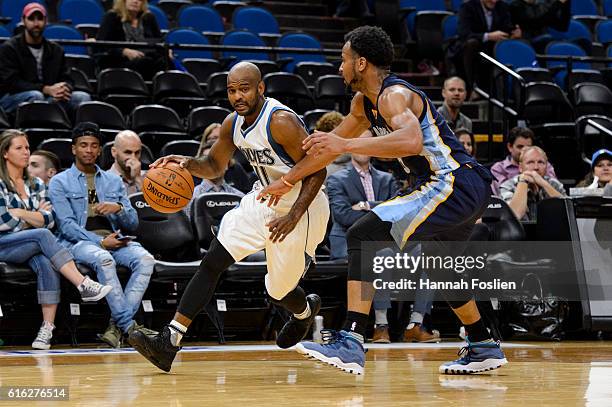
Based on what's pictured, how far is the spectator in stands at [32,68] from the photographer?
9.73 meters

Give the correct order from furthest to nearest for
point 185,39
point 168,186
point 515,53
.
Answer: point 515,53 < point 185,39 < point 168,186

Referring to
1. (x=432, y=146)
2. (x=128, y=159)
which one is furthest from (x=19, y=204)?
(x=432, y=146)

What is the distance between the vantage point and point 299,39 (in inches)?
521

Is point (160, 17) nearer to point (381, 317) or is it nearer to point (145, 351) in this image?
point (381, 317)

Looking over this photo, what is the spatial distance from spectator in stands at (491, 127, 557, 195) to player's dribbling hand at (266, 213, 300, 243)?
4392mm

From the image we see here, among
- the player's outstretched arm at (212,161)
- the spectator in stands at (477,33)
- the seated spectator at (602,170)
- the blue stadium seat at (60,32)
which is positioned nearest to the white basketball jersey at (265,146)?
the player's outstretched arm at (212,161)

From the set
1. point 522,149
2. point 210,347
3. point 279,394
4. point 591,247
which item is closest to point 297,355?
point 210,347

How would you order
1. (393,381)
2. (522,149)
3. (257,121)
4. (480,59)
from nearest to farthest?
1. (393,381)
2. (257,121)
3. (522,149)
4. (480,59)

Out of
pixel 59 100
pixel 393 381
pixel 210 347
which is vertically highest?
pixel 59 100

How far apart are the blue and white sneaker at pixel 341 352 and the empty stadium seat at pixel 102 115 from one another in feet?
16.2

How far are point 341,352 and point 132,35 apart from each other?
684cm

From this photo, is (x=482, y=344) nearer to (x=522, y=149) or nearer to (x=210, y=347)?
(x=210, y=347)

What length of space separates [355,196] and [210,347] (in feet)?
6.02

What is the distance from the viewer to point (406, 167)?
5.59 m
